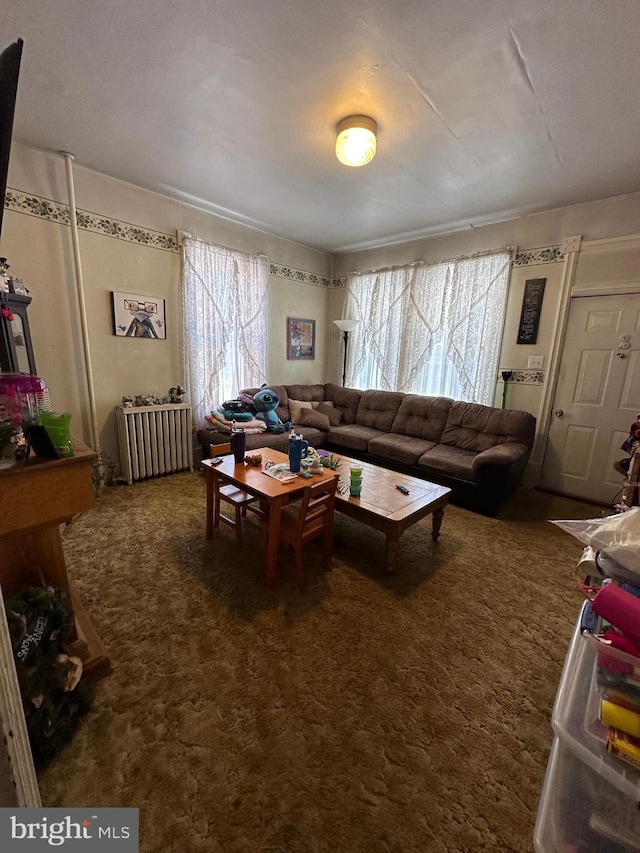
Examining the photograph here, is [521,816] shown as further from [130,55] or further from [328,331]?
[328,331]

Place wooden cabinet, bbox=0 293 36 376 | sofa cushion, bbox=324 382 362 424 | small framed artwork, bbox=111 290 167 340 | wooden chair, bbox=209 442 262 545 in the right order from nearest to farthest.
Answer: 1. wooden cabinet, bbox=0 293 36 376
2. wooden chair, bbox=209 442 262 545
3. small framed artwork, bbox=111 290 167 340
4. sofa cushion, bbox=324 382 362 424

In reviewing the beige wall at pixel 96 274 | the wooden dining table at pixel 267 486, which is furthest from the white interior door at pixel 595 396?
the beige wall at pixel 96 274

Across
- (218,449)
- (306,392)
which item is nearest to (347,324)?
(306,392)

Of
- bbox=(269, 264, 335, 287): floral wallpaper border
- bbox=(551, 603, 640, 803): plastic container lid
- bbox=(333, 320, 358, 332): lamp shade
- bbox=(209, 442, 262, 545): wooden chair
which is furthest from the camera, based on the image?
bbox=(333, 320, 358, 332): lamp shade

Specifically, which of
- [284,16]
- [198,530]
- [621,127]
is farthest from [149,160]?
[621,127]

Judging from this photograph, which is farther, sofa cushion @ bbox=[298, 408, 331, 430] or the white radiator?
sofa cushion @ bbox=[298, 408, 331, 430]

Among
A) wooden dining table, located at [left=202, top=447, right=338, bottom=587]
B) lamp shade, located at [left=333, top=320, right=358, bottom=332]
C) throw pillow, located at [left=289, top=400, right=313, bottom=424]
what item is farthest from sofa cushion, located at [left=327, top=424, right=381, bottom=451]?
wooden dining table, located at [left=202, top=447, right=338, bottom=587]

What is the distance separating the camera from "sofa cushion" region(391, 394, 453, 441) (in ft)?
12.6

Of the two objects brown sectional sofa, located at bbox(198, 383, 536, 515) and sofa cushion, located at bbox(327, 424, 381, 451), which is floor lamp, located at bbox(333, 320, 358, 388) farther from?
sofa cushion, located at bbox(327, 424, 381, 451)

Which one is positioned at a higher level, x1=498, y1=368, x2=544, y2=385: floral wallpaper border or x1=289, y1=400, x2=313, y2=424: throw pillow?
x1=498, y1=368, x2=544, y2=385: floral wallpaper border

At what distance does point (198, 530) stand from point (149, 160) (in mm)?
2834

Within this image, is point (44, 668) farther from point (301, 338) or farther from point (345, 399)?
point (301, 338)

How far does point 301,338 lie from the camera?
4.79 metres

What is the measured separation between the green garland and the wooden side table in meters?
0.10
